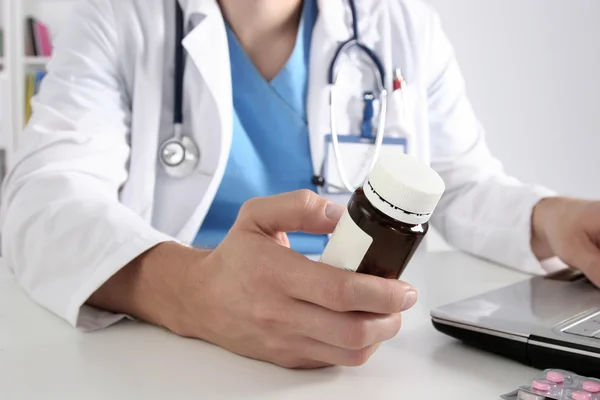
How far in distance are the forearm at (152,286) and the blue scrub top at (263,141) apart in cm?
38

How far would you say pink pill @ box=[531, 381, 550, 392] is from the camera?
395 millimetres

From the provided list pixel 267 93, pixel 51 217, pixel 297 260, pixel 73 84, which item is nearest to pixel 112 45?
pixel 73 84

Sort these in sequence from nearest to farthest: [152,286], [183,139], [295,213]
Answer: [295,213]
[152,286]
[183,139]

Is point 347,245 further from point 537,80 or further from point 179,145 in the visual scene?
point 537,80

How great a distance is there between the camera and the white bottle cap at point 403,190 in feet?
1.22

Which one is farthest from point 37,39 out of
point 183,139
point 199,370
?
point 199,370

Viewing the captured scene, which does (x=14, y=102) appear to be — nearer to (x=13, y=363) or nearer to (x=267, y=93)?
(x=267, y=93)

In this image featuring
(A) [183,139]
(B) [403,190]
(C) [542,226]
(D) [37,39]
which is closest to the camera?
(B) [403,190]

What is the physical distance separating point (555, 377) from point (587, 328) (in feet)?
0.37

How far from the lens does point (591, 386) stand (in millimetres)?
396

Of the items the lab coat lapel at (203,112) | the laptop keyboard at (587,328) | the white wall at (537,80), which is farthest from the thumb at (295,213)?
the white wall at (537,80)

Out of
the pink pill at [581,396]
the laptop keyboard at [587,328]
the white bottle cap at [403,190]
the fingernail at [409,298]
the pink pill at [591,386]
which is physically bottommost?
the laptop keyboard at [587,328]

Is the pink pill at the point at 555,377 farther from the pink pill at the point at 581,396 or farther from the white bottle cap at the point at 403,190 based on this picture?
the white bottle cap at the point at 403,190

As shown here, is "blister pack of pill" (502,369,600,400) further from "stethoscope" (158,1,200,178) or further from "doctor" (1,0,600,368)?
"stethoscope" (158,1,200,178)
